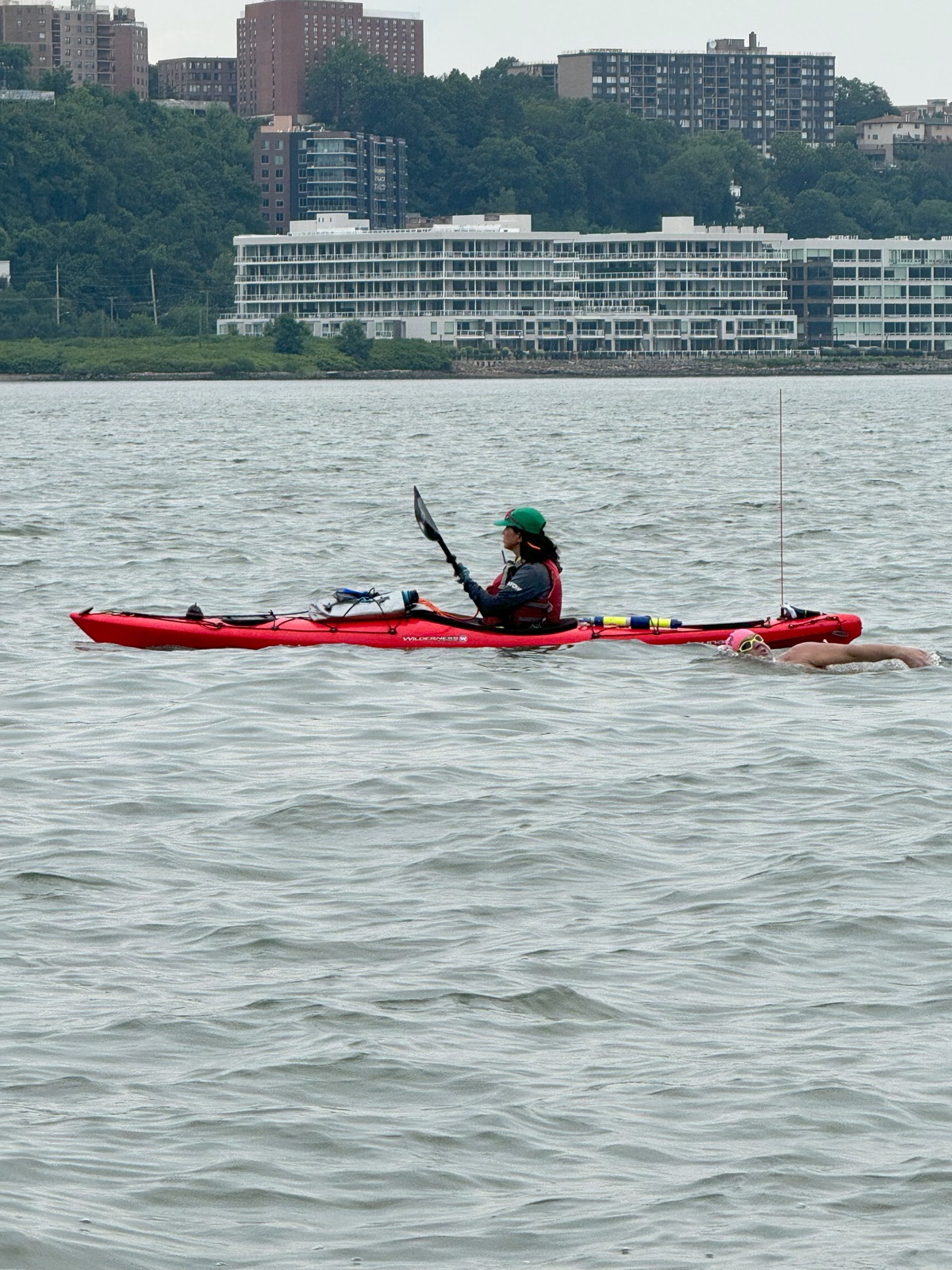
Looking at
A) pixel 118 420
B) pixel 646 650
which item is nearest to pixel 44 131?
pixel 118 420

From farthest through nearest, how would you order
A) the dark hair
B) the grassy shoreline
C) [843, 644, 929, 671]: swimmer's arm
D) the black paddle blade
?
the grassy shoreline → the black paddle blade → [843, 644, 929, 671]: swimmer's arm → the dark hair

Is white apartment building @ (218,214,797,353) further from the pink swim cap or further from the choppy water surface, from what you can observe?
the pink swim cap

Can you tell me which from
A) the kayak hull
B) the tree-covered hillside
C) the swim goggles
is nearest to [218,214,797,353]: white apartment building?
the tree-covered hillside

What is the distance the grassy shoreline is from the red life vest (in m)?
137

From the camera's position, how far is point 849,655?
16.3 m

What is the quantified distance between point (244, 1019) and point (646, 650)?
30.5 feet

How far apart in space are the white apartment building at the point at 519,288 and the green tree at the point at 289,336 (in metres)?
11.1

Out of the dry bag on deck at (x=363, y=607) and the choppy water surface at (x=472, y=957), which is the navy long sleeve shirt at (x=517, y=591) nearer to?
the choppy water surface at (x=472, y=957)

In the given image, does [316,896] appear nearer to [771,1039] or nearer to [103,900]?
[103,900]

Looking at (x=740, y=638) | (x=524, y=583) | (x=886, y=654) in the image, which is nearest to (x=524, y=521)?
(x=524, y=583)

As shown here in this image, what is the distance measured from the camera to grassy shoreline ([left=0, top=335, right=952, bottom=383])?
15250 centimetres

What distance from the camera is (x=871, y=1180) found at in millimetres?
6859

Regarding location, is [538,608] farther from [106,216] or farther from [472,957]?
[106,216]

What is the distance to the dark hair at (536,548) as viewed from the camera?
1582 cm
